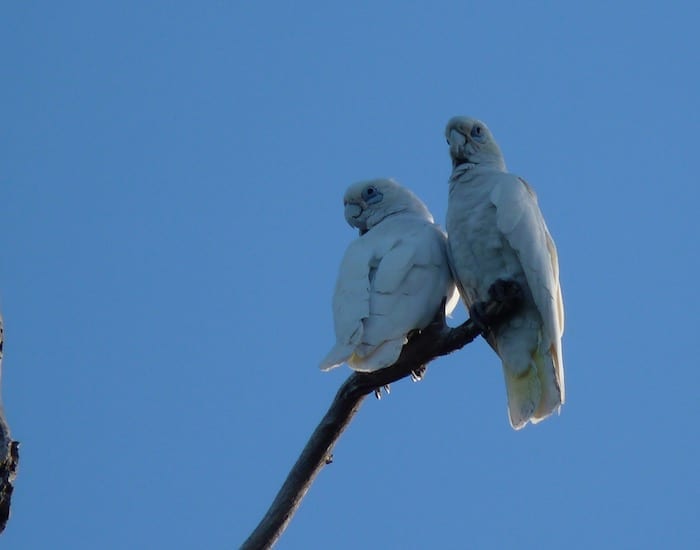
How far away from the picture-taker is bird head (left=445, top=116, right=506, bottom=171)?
5812 mm

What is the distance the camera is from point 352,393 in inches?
171

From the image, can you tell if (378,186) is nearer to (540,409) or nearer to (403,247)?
(403,247)

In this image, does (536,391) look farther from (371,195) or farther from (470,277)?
(371,195)

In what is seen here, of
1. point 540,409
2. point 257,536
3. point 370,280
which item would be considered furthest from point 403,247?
point 257,536

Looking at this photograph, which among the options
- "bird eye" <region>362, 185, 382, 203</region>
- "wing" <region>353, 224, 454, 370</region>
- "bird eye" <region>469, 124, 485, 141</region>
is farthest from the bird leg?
"bird eye" <region>362, 185, 382, 203</region>

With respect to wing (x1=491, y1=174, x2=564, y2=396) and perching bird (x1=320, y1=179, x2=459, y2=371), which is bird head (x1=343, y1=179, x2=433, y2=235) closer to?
perching bird (x1=320, y1=179, x2=459, y2=371)

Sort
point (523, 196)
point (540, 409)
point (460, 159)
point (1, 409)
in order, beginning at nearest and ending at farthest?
point (1, 409) → point (540, 409) → point (523, 196) → point (460, 159)

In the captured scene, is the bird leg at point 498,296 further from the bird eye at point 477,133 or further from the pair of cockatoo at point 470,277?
the bird eye at point 477,133

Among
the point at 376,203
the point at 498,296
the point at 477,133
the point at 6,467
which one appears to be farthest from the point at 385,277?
the point at 6,467

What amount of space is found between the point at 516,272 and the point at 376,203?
44.1 inches

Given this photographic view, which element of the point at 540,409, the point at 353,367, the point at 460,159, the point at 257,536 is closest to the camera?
the point at 257,536

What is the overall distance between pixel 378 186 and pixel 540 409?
167 centimetres

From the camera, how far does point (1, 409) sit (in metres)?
3.61

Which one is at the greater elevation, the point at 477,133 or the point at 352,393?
the point at 477,133
